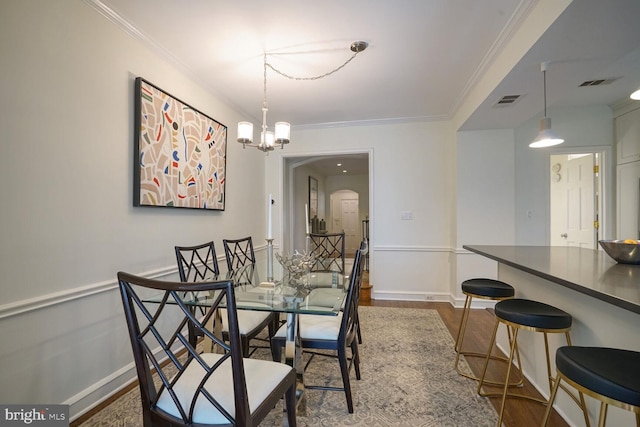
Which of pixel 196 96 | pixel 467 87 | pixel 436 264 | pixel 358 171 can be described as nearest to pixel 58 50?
pixel 196 96

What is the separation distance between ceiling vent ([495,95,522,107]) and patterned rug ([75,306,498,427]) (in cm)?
229

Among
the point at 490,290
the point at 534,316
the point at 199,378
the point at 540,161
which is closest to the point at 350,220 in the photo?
the point at 540,161

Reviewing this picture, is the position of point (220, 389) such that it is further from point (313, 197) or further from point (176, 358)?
point (313, 197)

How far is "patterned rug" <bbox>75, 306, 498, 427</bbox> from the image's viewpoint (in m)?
1.63

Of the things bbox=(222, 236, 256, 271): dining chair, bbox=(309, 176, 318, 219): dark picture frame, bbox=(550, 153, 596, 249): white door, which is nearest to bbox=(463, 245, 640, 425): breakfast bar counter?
bbox=(222, 236, 256, 271): dining chair

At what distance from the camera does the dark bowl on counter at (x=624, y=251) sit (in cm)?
152

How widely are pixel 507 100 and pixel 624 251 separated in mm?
1697

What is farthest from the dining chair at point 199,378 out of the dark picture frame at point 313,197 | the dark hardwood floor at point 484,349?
the dark picture frame at point 313,197

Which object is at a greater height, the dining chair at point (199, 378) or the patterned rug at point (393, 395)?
the dining chair at point (199, 378)

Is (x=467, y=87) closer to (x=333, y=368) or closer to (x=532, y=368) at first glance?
(x=532, y=368)

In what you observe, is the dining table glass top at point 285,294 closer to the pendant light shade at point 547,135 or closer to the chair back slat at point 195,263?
the chair back slat at point 195,263

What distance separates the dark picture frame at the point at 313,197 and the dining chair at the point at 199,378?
19.6 ft

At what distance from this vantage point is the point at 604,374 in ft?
2.86

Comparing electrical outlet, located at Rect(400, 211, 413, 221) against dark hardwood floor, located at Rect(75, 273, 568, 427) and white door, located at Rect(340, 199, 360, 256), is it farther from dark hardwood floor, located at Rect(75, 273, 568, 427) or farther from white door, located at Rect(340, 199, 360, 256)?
white door, located at Rect(340, 199, 360, 256)
